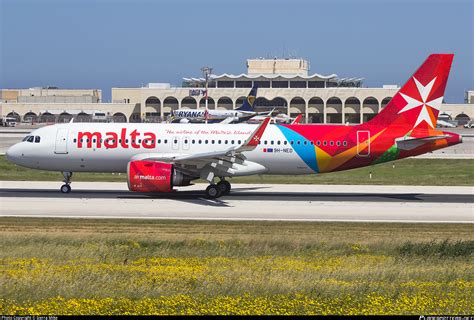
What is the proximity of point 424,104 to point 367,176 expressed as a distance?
14149 millimetres

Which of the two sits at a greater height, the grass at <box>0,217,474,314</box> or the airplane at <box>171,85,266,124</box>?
the airplane at <box>171,85,266,124</box>

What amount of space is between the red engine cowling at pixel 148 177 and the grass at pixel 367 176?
10.7 m

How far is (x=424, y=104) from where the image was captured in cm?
4056

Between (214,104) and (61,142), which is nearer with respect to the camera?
(61,142)

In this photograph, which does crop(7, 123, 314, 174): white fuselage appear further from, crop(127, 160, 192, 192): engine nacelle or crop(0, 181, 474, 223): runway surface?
crop(127, 160, 192, 192): engine nacelle

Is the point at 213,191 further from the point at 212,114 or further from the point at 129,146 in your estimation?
the point at 212,114

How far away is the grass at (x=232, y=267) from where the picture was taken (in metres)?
15.8

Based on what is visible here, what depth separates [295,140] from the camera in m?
40.5

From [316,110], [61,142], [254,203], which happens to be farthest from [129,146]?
[316,110]

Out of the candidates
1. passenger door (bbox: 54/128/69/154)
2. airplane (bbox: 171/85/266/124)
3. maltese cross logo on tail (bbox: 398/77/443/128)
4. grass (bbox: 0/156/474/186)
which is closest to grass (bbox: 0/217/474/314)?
passenger door (bbox: 54/128/69/154)

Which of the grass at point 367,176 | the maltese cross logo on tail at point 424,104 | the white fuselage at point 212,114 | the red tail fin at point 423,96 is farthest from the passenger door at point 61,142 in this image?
the white fuselage at point 212,114

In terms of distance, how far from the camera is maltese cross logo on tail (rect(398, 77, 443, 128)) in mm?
40531

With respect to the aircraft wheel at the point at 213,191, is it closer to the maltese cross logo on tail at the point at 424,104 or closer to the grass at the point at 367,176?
the grass at the point at 367,176

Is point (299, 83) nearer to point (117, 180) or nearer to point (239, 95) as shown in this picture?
point (239, 95)
